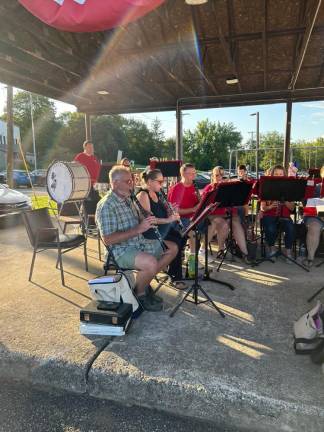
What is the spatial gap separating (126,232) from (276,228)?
298cm

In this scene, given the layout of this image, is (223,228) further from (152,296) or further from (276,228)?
(152,296)

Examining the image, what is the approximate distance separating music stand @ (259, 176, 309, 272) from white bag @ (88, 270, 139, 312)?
267 centimetres

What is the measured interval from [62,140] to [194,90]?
45184mm

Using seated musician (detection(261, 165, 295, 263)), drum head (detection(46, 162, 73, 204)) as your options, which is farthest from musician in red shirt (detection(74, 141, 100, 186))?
seated musician (detection(261, 165, 295, 263))

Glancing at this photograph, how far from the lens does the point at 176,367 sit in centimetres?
246

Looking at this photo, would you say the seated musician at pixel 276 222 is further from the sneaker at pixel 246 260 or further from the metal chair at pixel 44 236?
the metal chair at pixel 44 236

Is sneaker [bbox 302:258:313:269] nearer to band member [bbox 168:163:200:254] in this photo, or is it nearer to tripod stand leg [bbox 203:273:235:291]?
tripod stand leg [bbox 203:273:235:291]

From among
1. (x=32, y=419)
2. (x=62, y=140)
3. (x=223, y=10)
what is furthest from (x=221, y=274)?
(x=62, y=140)

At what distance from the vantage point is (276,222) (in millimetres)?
5262

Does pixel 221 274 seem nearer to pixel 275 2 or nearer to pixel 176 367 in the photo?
pixel 176 367

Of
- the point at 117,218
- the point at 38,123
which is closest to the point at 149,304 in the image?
the point at 117,218

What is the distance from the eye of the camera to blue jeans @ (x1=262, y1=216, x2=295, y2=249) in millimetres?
5195

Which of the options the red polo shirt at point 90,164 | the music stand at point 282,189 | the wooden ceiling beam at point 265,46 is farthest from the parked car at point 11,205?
the wooden ceiling beam at point 265,46

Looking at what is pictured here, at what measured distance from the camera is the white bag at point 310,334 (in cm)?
251
